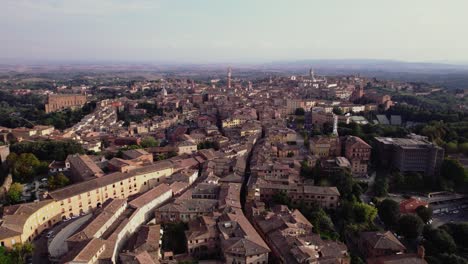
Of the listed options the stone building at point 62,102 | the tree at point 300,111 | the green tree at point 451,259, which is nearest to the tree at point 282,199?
the green tree at point 451,259

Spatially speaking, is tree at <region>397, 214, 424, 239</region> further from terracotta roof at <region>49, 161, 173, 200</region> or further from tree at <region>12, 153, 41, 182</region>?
tree at <region>12, 153, 41, 182</region>

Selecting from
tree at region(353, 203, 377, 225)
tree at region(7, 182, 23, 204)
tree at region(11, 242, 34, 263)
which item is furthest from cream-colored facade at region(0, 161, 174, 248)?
tree at region(353, 203, 377, 225)

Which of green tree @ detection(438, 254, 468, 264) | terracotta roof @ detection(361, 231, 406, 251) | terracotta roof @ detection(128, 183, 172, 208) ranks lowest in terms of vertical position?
green tree @ detection(438, 254, 468, 264)

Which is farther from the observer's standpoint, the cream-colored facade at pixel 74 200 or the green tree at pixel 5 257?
the cream-colored facade at pixel 74 200

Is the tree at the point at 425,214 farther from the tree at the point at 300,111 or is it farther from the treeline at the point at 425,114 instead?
the tree at the point at 300,111

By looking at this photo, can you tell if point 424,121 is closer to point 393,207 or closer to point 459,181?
point 459,181

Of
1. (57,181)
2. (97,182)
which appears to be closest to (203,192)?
(97,182)
